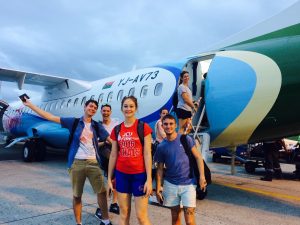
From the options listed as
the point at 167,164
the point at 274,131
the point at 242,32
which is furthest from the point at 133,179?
the point at 242,32

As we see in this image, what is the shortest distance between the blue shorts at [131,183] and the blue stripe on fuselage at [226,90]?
10.8ft

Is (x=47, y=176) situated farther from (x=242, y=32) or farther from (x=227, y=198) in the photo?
(x=242, y=32)

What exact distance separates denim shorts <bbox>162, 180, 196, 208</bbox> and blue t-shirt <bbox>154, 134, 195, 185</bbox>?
0.06 metres

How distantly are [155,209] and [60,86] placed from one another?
32.6 feet

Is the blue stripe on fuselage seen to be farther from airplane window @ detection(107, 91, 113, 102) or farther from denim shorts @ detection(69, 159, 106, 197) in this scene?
airplane window @ detection(107, 91, 113, 102)

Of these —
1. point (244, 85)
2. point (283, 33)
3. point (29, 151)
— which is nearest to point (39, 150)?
point (29, 151)

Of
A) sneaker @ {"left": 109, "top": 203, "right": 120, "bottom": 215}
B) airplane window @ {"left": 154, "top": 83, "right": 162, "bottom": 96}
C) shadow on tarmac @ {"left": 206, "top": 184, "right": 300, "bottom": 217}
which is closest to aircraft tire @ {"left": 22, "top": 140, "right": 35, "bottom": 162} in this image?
airplane window @ {"left": 154, "top": 83, "right": 162, "bottom": 96}

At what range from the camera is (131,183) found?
3568mm

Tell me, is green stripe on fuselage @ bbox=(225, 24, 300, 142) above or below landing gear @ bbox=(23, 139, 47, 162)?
above

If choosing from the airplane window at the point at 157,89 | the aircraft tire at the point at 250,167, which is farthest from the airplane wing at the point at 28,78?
the aircraft tire at the point at 250,167

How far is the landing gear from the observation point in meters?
11.8

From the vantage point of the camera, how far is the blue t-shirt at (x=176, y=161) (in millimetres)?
3680

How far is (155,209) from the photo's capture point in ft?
18.3

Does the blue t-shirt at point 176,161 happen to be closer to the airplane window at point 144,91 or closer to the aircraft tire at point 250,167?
the airplane window at point 144,91
